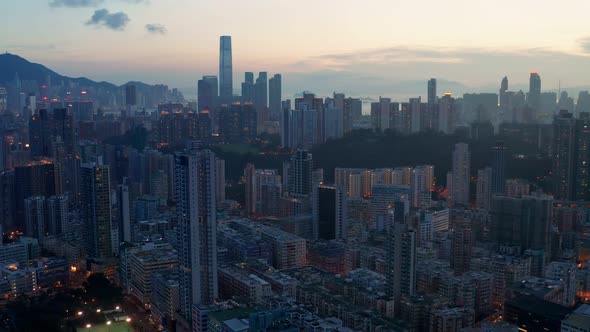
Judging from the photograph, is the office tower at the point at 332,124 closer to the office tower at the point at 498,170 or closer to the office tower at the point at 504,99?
the office tower at the point at 504,99

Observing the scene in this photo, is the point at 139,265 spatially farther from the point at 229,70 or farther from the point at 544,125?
the point at 229,70

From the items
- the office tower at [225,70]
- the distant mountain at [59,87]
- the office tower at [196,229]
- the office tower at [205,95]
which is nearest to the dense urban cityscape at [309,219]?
the office tower at [196,229]

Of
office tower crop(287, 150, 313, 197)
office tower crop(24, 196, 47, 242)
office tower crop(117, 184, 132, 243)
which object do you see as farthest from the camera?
office tower crop(287, 150, 313, 197)

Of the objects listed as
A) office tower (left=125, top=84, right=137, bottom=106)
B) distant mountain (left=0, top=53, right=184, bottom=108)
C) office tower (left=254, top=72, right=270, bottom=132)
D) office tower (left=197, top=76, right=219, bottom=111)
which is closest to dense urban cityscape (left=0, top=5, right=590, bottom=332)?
distant mountain (left=0, top=53, right=184, bottom=108)

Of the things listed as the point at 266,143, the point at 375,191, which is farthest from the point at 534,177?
the point at 266,143

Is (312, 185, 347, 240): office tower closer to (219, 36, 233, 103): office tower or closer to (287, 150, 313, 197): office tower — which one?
(287, 150, 313, 197): office tower
